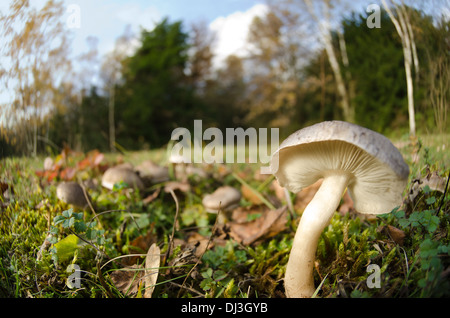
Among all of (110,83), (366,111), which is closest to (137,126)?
(110,83)

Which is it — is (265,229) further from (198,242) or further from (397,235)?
(397,235)

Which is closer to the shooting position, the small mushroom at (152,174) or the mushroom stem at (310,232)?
the mushroom stem at (310,232)

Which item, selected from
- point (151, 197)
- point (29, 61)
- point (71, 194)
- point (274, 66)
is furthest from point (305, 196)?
point (274, 66)

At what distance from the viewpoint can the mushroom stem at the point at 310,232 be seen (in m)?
1.04

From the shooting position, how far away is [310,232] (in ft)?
3.44

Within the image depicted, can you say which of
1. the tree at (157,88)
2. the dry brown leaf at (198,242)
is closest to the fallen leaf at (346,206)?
the dry brown leaf at (198,242)

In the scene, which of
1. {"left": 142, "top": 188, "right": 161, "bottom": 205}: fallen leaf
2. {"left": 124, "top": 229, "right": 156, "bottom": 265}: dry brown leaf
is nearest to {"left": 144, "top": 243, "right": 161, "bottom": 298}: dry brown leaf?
{"left": 124, "top": 229, "right": 156, "bottom": 265}: dry brown leaf

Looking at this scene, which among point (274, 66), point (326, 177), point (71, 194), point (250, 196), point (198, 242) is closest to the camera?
point (326, 177)

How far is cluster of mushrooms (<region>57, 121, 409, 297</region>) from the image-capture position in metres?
0.86

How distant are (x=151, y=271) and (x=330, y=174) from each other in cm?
81

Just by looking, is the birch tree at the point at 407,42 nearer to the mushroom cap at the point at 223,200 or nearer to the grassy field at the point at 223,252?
the grassy field at the point at 223,252

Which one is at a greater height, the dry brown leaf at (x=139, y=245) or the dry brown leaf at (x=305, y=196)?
the dry brown leaf at (x=305, y=196)

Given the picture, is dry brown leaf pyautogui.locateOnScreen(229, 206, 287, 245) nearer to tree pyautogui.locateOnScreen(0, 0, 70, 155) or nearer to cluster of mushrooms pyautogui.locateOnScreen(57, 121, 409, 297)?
cluster of mushrooms pyautogui.locateOnScreen(57, 121, 409, 297)

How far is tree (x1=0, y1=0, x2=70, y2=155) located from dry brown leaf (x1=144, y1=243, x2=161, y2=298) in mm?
902
